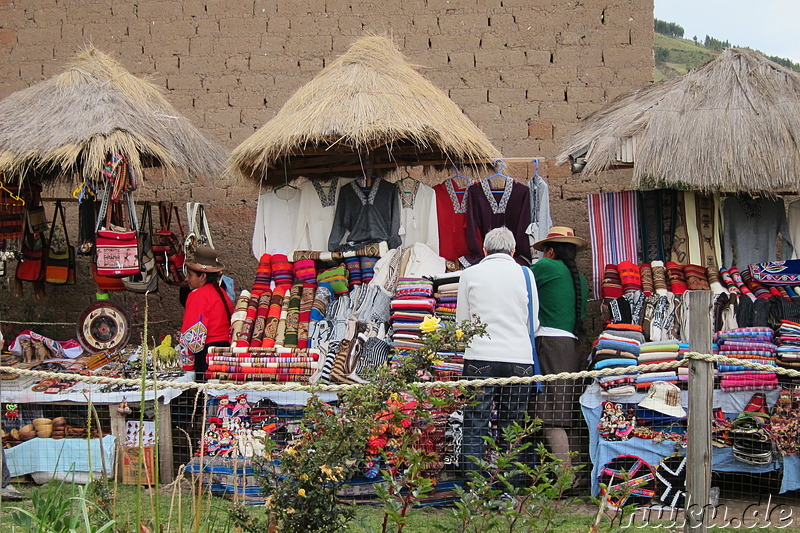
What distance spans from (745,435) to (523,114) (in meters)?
3.80

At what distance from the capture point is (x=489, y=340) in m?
5.59

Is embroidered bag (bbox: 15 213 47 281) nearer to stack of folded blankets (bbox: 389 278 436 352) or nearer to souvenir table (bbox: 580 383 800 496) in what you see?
stack of folded blankets (bbox: 389 278 436 352)

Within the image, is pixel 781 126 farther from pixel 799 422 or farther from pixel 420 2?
pixel 420 2

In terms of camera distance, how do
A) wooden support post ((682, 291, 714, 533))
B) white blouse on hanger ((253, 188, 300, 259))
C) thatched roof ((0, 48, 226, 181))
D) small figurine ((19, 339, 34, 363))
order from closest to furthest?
wooden support post ((682, 291, 714, 533))
thatched roof ((0, 48, 226, 181))
small figurine ((19, 339, 34, 363))
white blouse on hanger ((253, 188, 300, 259))

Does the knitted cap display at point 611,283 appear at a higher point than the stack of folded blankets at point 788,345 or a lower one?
higher

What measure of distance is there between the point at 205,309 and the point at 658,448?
10.8 ft

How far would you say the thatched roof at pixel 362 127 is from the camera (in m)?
6.54

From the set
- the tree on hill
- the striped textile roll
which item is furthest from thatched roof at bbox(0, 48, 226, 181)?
the tree on hill

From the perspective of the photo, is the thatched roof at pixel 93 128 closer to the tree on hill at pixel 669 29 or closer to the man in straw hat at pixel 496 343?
the man in straw hat at pixel 496 343

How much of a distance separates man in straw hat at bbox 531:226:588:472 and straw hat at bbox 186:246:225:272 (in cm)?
239

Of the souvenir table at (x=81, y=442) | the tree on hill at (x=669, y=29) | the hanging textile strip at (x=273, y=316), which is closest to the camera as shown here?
the souvenir table at (x=81, y=442)

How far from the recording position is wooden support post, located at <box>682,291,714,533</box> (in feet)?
13.4

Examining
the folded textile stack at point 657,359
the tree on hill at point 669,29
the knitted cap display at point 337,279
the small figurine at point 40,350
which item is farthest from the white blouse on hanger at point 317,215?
the tree on hill at point 669,29

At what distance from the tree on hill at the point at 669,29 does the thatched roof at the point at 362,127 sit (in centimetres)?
2412
